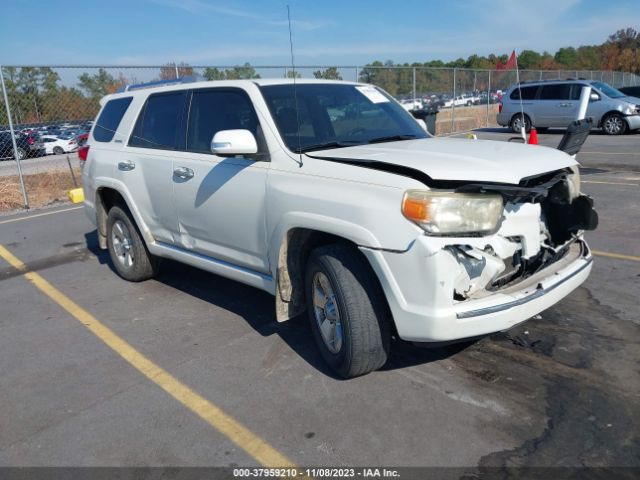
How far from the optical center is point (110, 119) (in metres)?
5.81

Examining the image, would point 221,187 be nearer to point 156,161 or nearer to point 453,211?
point 156,161

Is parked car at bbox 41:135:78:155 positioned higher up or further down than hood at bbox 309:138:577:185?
further down

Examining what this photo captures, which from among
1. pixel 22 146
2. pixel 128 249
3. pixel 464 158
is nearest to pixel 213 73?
pixel 22 146

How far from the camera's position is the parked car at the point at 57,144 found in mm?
17156

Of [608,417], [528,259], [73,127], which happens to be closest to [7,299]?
[528,259]

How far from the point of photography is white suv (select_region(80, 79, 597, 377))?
3002mm

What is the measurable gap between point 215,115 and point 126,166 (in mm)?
1324

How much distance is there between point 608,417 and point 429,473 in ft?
3.61

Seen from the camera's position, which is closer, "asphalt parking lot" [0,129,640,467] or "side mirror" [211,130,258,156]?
"asphalt parking lot" [0,129,640,467]

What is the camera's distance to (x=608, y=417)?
9.90 feet

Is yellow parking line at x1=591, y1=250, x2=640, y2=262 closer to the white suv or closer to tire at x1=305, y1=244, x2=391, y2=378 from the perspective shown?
the white suv

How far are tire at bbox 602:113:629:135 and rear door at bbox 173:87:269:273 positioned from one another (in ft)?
57.4

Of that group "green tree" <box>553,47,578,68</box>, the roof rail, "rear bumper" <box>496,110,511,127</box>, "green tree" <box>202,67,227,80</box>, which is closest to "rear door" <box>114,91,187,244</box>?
the roof rail

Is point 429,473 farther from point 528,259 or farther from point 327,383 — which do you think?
point 528,259
